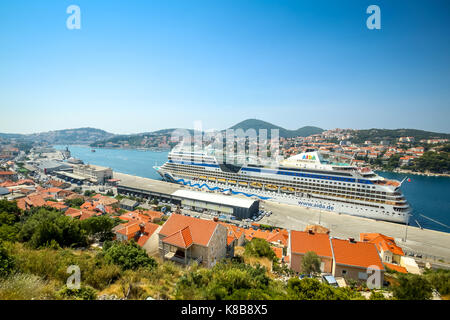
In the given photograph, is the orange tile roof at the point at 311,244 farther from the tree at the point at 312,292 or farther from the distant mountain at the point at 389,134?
the distant mountain at the point at 389,134

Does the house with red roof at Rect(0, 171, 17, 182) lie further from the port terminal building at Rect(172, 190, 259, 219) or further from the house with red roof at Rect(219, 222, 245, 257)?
the house with red roof at Rect(219, 222, 245, 257)

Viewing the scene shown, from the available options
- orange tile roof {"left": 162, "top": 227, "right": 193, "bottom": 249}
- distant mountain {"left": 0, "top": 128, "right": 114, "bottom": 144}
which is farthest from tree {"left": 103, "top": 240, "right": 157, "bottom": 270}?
distant mountain {"left": 0, "top": 128, "right": 114, "bottom": 144}

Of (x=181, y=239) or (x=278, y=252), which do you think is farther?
(x=278, y=252)

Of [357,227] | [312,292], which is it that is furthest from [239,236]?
[357,227]

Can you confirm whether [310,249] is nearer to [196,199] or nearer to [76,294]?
[76,294]

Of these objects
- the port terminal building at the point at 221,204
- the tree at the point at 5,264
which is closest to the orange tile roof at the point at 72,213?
the port terminal building at the point at 221,204
